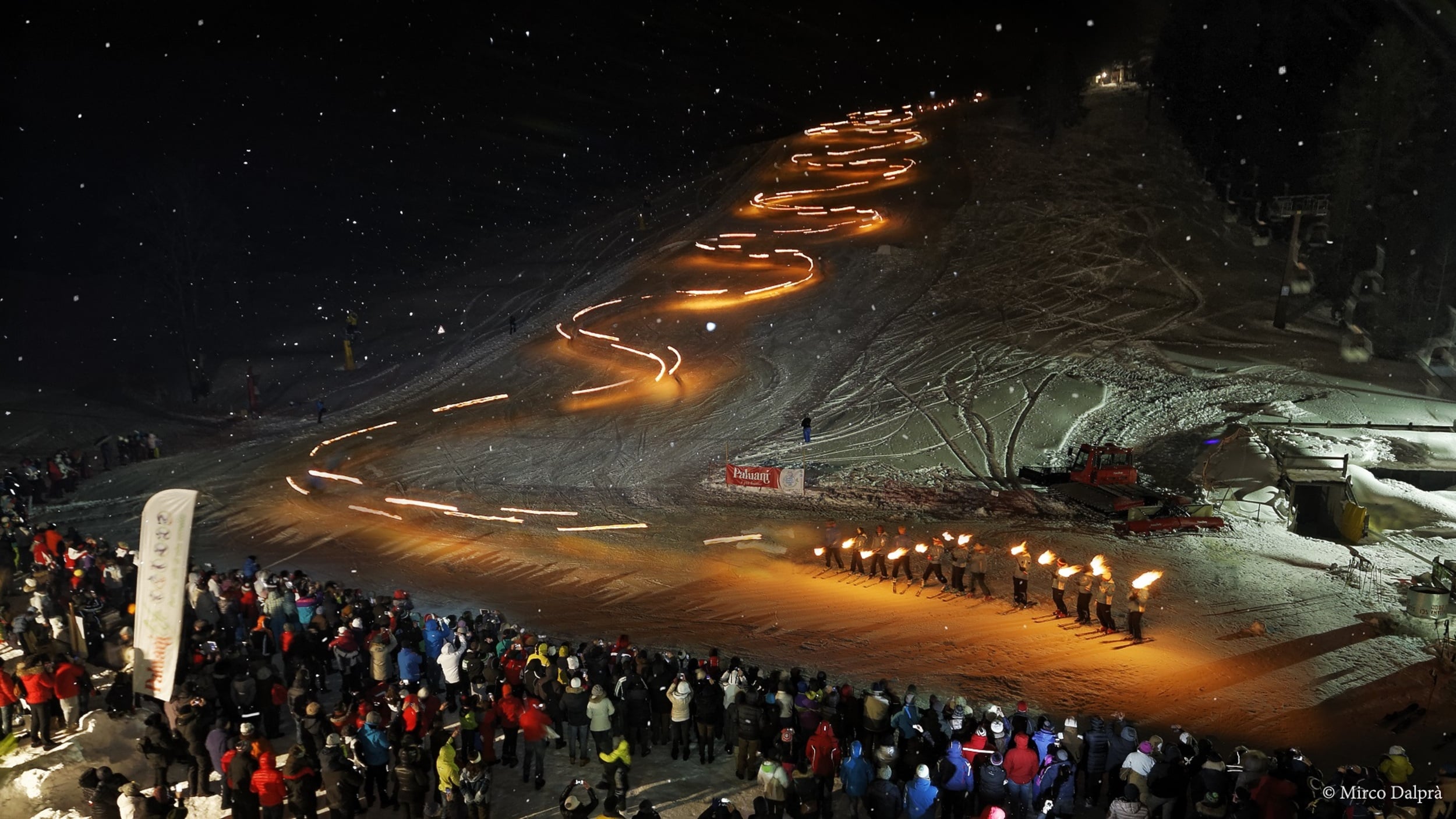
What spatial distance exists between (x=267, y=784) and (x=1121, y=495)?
18146 millimetres

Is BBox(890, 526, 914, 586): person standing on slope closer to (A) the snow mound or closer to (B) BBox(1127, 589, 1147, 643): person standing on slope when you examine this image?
(B) BBox(1127, 589, 1147, 643): person standing on slope

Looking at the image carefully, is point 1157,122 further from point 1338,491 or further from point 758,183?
point 1338,491

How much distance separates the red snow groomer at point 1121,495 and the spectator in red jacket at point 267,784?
17063 millimetres

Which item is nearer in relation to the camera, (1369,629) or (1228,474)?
(1369,629)

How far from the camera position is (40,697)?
1173 cm

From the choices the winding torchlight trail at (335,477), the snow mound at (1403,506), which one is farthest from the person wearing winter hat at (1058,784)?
the winding torchlight trail at (335,477)

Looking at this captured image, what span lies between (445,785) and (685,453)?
55.1 ft

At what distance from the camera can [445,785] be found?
991cm

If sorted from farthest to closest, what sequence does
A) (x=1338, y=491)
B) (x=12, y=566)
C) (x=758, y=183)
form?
(x=758, y=183), (x=1338, y=491), (x=12, y=566)

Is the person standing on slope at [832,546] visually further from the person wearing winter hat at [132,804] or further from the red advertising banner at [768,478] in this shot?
the person wearing winter hat at [132,804]

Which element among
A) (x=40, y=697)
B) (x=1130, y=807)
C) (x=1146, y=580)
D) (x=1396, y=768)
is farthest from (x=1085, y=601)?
(x=40, y=697)

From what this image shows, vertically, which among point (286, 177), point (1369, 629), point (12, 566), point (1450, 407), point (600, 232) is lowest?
point (1369, 629)

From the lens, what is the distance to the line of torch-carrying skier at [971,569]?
53.0 feet

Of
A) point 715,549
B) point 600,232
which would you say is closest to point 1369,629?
point 715,549
